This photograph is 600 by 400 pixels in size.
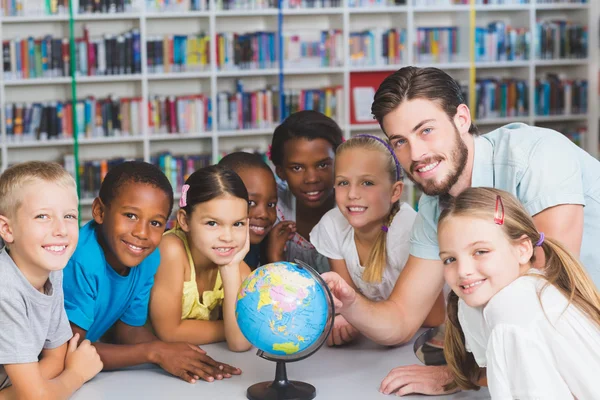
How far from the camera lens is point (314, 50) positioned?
22.5ft

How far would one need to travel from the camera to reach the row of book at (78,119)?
20.9 feet

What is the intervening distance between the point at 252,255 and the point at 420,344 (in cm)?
86

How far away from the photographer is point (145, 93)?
646 cm

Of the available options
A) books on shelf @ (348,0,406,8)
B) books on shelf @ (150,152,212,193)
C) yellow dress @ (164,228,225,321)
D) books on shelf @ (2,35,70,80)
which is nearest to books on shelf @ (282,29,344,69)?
books on shelf @ (348,0,406,8)

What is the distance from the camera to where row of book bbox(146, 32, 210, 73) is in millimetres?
6512

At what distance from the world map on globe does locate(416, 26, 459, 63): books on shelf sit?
5.29m

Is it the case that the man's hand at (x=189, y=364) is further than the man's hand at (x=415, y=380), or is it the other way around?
the man's hand at (x=189, y=364)

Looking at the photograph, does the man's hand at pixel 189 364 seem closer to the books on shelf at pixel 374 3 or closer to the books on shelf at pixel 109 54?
the books on shelf at pixel 109 54

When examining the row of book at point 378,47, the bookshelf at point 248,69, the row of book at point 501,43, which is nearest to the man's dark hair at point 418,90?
the bookshelf at point 248,69

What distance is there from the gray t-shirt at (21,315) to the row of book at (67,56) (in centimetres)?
454

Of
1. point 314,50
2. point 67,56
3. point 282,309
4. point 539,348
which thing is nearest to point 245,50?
point 314,50

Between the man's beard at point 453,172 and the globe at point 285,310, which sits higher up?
the man's beard at point 453,172

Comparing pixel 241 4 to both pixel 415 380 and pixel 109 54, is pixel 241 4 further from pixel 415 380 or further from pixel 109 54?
pixel 415 380

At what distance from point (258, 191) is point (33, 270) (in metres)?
1.07
